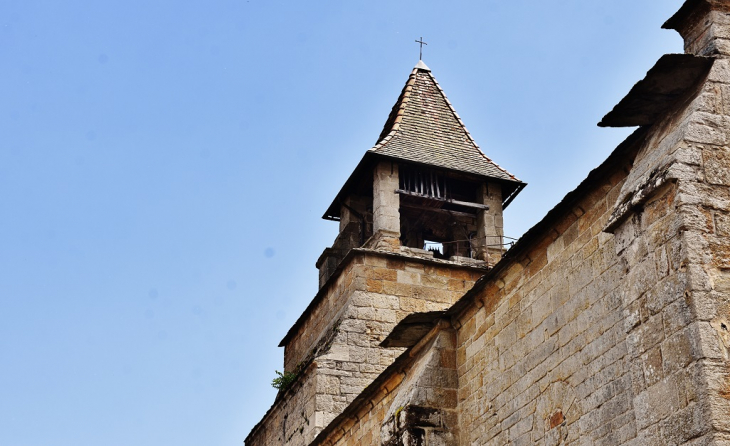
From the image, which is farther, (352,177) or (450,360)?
(352,177)

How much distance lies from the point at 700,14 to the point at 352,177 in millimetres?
10436

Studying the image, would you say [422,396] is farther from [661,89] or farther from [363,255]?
[363,255]

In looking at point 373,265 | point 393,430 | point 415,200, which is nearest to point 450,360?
point 393,430

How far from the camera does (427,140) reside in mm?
17078

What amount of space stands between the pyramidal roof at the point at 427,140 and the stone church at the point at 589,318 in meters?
2.38

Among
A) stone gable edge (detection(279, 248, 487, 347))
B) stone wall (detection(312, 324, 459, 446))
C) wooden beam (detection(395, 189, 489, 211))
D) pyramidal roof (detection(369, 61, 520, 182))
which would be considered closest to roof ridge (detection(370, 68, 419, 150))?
pyramidal roof (detection(369, 61, 520, 182))

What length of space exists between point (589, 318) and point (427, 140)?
34.0 feet

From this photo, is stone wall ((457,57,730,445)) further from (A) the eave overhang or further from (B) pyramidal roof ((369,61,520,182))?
(B) pyramidal roof ((369,61,520,182))

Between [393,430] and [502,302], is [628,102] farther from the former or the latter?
[393,430]

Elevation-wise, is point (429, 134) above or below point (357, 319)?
above

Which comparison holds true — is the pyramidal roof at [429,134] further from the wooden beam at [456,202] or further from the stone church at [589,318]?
the stone church at [589,318]

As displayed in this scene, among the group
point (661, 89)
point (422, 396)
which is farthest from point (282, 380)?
point (661, 89)

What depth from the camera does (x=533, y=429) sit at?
758 cm

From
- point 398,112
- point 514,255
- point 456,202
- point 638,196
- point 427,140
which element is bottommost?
point 638,196
